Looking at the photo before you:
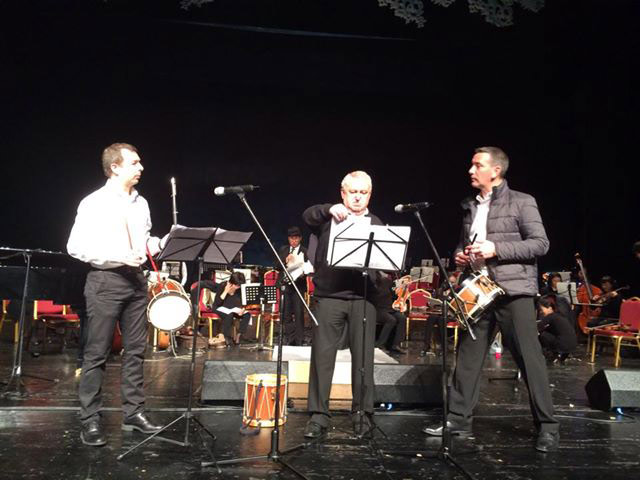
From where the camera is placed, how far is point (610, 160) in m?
12.2

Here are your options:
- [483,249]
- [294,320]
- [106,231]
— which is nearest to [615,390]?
[483,249]

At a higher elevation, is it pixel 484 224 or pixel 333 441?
pixel 484 224

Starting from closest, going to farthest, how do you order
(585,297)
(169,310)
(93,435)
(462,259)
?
(93,435) < (462,259) < (169,310) < (585,297)

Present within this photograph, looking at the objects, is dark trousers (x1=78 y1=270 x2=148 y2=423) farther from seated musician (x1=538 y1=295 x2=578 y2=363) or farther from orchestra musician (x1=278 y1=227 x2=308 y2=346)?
seated musician (x1=538 y1=295 x2=578 y2=363)

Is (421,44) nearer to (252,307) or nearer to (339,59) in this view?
(339,59)

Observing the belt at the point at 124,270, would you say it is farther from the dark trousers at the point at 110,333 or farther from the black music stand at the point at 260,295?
the black music stand at the point at 260,295

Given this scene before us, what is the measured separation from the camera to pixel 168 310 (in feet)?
23.0

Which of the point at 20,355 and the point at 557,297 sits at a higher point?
the point at 557,297

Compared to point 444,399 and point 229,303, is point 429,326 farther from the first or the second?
point 444,399

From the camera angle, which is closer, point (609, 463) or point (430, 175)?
point (609, 463)

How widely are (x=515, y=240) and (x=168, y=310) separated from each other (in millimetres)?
4344

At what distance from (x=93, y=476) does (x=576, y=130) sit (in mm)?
12666

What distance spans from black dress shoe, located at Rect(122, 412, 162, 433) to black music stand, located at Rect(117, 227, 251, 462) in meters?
0.07

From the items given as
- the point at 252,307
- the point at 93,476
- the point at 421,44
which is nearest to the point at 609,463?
the point at 93,476
